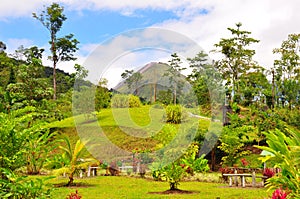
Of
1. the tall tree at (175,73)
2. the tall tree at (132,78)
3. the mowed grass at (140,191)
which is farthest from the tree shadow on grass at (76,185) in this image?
the tall tree at (175,73)

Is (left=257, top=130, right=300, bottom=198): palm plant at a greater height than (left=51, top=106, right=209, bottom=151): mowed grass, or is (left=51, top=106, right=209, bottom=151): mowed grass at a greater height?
(left=51, top=106, right=209, bottom=151): mowed grass

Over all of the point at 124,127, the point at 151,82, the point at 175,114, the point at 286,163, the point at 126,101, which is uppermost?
the point at 151,82

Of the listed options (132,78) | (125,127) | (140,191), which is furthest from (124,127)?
(140,191)

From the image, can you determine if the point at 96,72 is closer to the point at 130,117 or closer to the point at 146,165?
the point at 146,165

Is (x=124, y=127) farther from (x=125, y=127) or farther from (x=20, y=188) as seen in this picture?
(x=20, y=188)

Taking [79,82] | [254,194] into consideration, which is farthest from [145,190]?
[79,82]

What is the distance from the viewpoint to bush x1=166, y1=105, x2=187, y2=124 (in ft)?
62.3

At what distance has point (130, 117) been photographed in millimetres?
20547

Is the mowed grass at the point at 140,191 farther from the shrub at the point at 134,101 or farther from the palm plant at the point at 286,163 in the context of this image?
the shrub at the point at 134,101

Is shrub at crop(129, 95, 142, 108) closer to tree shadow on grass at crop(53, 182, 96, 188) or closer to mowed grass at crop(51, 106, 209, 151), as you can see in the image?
mowed grass at crop(51, 106, 209, 151)

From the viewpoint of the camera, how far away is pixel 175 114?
19328 mm

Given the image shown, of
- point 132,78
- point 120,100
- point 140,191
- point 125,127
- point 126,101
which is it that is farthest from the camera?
point 125,127

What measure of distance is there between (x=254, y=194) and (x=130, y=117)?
1144cm

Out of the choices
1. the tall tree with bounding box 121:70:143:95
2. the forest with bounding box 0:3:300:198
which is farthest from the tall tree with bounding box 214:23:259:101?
the tall tree with bounding box 121:70:143:95
